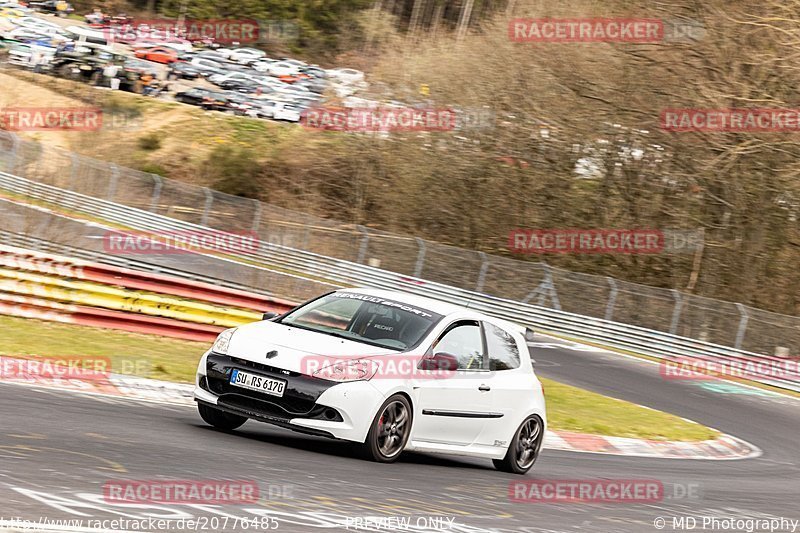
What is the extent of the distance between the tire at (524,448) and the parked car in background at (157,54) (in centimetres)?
6142

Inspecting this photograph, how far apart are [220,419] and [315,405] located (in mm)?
1411

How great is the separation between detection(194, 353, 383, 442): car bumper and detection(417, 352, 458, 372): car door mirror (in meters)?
0.75

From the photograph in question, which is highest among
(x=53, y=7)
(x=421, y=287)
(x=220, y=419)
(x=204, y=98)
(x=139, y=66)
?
(x=53, y=7)

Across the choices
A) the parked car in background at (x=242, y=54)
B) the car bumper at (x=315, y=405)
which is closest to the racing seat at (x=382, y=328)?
the car bumper at (x=315, y=405)

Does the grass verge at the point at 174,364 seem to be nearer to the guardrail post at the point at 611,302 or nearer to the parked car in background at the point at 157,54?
the guardrail post at the point at 611,302

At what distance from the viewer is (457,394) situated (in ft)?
31.9

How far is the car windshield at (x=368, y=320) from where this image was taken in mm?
9516

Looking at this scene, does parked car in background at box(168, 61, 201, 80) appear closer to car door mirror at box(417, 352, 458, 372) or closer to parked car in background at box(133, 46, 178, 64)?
parked car in background at box(133, 46, 178, 64)

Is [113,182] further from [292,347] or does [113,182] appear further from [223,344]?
[292,347]

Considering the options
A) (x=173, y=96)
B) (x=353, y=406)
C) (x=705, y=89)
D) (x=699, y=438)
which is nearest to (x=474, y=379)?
(x=353, y=406)

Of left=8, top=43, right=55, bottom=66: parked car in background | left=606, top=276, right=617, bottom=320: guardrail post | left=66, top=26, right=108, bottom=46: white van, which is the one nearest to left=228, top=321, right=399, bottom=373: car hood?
left=606, top=276, right=617, bottom=320: guardrail post

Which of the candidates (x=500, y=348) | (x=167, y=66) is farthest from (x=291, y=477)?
(x=167, y=66)

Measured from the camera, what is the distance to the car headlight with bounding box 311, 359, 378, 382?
8711 mm

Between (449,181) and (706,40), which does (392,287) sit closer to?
(449,181)
